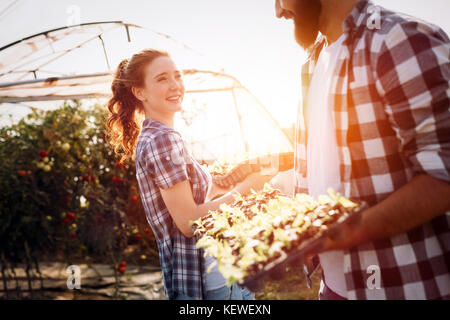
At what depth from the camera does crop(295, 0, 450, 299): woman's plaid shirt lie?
0.77 m

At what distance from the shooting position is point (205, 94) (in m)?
4.24

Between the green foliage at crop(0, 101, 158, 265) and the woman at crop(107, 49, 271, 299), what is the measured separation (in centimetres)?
265

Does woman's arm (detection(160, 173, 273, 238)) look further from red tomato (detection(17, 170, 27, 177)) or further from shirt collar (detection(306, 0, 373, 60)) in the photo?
red tomato (detection(17, 170, 27, 177))

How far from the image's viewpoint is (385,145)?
892 millimetres

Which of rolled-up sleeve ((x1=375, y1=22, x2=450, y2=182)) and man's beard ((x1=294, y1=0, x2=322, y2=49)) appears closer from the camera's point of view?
rolled-up sleeve ((x1=375, y1=22, x2=450, y2=182))

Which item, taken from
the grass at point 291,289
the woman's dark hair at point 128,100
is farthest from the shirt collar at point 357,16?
the grass at point 291,289

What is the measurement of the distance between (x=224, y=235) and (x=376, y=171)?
50 cm

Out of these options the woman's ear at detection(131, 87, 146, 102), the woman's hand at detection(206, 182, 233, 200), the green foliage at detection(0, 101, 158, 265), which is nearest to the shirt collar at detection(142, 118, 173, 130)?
the woman's ear at detection(131, 87, 146, 102)

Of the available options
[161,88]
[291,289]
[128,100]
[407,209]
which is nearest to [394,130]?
[407,209]

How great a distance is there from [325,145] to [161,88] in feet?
3.87

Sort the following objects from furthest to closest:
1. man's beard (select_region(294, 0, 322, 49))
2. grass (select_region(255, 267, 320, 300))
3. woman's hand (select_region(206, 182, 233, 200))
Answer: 1. grass (select_region(255, 267, 320, 300))
2. woman's hand (select_region(206, 182, 233, 200))
3. man's beard (select_region(294, 0, 322, 49))

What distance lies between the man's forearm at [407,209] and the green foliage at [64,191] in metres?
3.97

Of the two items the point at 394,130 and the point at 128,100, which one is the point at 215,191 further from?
the point at 394,130

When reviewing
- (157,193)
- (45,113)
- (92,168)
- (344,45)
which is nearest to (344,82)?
(344,45)
